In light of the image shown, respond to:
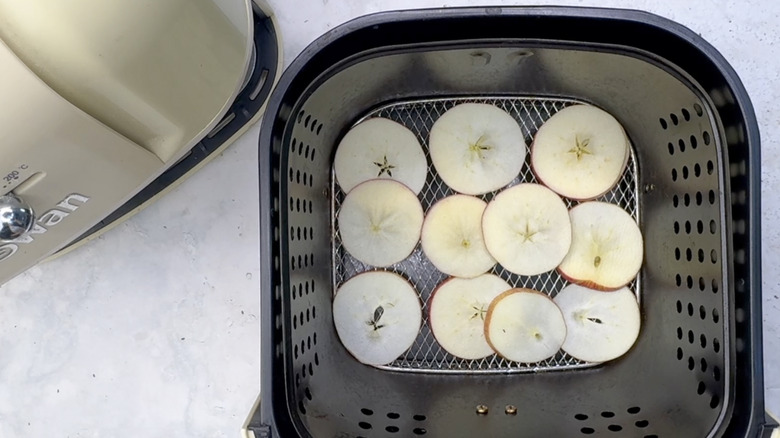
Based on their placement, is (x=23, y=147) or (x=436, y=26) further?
(x=436, y=26)

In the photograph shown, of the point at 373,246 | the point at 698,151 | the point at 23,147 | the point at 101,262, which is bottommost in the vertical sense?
the point at 101,262

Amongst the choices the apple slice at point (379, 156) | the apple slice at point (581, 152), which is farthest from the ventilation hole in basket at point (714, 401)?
the apple slice at point (379, 156)

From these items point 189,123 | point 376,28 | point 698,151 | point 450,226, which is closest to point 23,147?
point 189,123

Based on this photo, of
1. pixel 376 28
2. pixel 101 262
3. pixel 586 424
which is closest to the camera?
pixel 376 28

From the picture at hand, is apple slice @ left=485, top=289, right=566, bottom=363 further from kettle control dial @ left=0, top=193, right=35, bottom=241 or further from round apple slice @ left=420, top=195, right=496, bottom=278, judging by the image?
kettle control dial @ left=0, top=193, right=35, bottom=241

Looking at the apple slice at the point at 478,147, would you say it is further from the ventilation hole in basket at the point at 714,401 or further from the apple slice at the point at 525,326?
the ventilation hole in basket at the point at 714,401

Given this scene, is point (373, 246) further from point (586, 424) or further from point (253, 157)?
point (586, 424)
